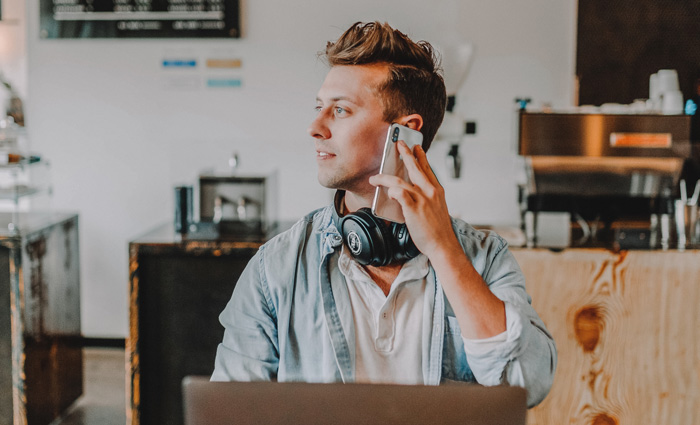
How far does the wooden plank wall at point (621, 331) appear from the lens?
233cm

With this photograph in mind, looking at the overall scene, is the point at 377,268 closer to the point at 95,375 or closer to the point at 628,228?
the point at 628,228

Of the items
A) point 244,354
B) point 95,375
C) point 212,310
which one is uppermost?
point 244,354

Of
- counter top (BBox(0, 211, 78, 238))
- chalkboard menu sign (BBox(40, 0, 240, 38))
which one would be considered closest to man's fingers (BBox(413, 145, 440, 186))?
counter top (BBox(0, 211, 78, 238))

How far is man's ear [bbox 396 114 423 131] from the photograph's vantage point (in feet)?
4.49

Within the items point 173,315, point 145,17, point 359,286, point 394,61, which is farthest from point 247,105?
point 359,286

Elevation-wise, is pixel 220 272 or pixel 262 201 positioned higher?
pixel 262 201

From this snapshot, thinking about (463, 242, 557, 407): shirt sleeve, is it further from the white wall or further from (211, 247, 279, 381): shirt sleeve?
the white wall

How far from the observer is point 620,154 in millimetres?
2617

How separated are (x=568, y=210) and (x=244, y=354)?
5.54 ft

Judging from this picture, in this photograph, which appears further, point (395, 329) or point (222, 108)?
point (222, 108)

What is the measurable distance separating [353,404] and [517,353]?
508 millimetres

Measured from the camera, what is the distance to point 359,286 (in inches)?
52.6

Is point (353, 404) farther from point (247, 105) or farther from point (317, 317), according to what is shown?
point (247, 105)

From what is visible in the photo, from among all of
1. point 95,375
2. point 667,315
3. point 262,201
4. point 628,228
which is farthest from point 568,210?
point 95,375
